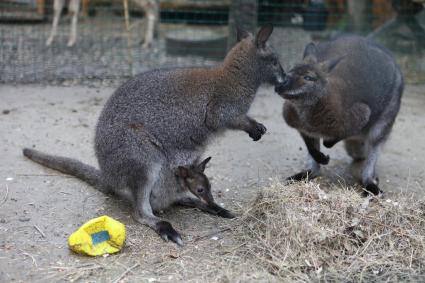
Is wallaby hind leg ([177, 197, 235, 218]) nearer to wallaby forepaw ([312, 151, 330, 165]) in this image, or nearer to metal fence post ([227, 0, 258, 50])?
wallaby forepaw ([312, 151, 330, 165])

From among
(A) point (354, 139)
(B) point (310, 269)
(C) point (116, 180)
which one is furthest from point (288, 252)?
(A) point (354, 139)

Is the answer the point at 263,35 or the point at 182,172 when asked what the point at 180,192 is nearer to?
the point at 182,172

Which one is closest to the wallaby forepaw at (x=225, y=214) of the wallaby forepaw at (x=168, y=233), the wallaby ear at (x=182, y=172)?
the wallaby ear at (x=182, y=172)

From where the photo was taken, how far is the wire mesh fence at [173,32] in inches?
318

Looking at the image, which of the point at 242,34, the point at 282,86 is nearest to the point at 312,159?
the point at 282,86

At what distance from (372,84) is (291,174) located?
971mm

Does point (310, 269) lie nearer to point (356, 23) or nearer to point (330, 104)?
point (330, 104)

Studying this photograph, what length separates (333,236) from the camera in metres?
3.84

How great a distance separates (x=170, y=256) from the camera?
154 inches

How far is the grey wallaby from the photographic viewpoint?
4223mm

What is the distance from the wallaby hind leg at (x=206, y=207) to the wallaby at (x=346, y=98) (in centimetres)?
91

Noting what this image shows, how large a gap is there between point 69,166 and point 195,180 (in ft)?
3.69

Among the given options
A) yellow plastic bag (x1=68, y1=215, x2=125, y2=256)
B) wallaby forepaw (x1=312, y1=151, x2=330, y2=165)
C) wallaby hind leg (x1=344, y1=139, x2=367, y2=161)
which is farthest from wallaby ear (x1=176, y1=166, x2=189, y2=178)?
wallaby hind leg (x1=344, y1=139, x2=367, y2=161)

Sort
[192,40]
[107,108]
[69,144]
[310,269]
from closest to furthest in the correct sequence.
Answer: [310,269], [107,108], [69,144], [192,40]
